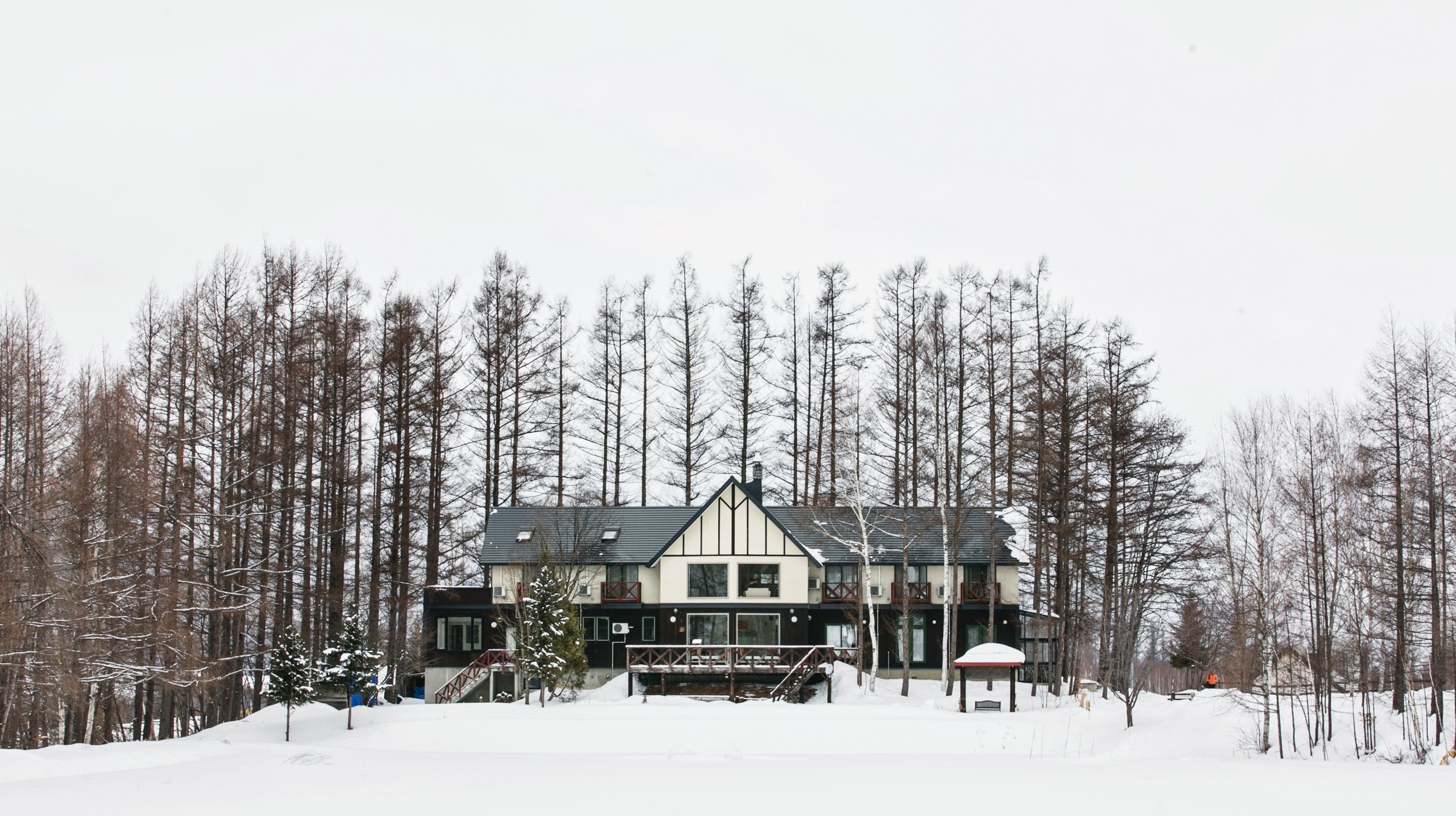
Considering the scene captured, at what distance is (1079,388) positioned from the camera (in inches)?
1340

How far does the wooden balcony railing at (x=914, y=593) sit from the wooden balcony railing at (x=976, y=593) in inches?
46.4

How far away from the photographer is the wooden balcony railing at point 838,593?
38159mm

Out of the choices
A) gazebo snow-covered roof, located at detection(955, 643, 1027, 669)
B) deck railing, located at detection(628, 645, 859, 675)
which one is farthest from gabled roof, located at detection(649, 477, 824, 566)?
gazebo snow-covered roof, located at detection(955, 643, 1027, 669)

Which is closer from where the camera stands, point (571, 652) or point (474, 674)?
point (571, 652)

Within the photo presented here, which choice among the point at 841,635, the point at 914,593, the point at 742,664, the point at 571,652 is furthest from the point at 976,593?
the point at 571,652

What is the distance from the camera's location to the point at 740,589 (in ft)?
126

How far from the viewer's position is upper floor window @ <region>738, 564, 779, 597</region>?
38344 millimetres

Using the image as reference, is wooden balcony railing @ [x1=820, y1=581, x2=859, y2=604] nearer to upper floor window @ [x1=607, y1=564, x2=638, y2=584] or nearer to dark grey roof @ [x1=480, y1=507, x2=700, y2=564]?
dark grey roof @ [x1=480, y1=507, x2=700, y2=564]

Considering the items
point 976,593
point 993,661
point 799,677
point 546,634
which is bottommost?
point 799,677

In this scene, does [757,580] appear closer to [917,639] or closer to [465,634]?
[917,639]

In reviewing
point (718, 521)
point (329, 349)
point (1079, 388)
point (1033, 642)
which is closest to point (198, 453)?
point (329, 349)

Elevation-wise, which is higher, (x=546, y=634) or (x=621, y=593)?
(x=621, y=593)

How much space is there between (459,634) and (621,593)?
19.1 feet

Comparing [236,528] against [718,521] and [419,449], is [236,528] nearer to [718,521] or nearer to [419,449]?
[419,449]
